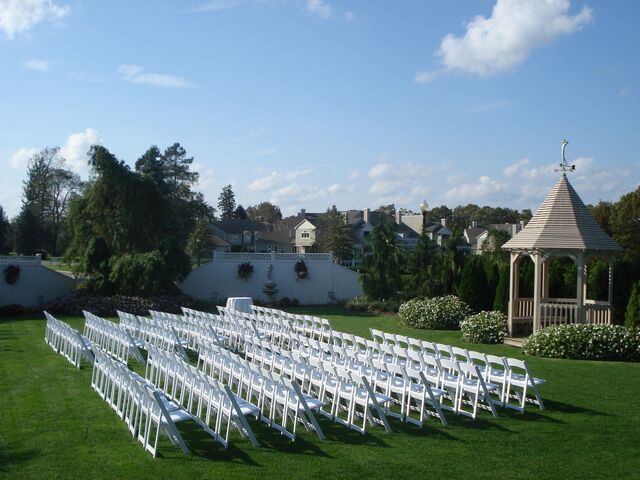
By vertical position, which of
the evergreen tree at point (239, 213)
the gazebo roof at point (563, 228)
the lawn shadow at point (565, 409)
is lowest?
the lawn shadow at point (565, 409)

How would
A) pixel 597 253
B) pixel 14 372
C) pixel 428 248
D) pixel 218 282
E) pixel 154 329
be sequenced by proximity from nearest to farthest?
pixel 14 372
pixel 154 329
pixel 597 253
pixel 428 248
pixel 218 282

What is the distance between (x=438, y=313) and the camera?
19828mm

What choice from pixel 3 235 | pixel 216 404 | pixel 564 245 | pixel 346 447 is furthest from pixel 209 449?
pixel 3 235

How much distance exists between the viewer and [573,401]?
987 cm

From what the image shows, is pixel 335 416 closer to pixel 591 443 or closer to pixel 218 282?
pixel 591 443

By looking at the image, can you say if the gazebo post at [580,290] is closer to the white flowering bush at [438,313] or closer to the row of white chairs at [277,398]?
the white flowering bush at [438,313]

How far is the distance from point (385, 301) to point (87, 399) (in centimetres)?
1657

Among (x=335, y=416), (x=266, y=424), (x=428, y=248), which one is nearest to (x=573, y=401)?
(x=335, y=416)

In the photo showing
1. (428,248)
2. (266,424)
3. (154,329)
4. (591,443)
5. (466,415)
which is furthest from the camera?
(428,248)

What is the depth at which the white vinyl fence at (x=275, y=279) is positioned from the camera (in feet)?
91.2

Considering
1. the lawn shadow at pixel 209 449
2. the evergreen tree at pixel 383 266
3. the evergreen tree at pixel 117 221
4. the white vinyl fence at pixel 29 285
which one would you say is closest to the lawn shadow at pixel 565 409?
the lawn shadow at pixel 209 449

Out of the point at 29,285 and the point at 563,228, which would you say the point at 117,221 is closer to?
the point at 29,285

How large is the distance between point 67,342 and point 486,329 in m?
10.2

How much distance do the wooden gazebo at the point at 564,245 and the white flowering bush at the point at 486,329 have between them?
14.1 inches
